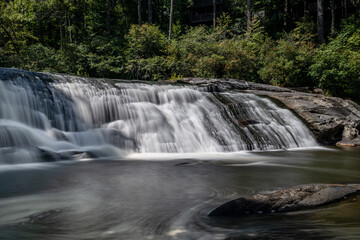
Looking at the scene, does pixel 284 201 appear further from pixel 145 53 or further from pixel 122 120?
pixel 145 53

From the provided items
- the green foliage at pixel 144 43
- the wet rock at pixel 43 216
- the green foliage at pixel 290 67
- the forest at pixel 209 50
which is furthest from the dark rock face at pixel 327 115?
the green foliage at pixel 144 43

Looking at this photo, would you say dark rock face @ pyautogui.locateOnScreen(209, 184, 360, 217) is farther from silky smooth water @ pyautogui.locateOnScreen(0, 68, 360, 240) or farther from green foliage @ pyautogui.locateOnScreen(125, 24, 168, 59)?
green foliage @ pyautogui.locateOnScreen(125, 24, 168, 59)

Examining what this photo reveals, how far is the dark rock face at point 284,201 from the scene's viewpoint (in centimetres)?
309

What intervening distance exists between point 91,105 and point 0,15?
58.2 ft

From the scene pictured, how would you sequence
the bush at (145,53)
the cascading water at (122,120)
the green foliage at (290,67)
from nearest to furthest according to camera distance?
the cascading water at (122,120)
the green foliage at (290,67)
the bush at (145,53)

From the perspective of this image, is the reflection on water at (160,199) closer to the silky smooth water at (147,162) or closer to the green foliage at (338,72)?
the silky smooth water at (147,162)

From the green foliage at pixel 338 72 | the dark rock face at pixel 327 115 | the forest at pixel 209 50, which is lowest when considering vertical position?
the dark rock face at pixel 327 115

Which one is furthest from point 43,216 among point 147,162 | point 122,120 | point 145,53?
point 145,53

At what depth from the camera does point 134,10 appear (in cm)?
3538

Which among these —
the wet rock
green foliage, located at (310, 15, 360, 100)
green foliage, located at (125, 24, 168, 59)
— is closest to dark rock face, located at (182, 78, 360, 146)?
green foliage, located at (310, 15, 360, 100)

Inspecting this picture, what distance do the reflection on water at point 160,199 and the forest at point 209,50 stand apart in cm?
1039

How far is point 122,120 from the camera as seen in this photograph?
919 cm

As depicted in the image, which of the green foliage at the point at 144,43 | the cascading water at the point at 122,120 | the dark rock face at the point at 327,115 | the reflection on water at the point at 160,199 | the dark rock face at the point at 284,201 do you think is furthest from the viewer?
the green foliage at the point at 144,43

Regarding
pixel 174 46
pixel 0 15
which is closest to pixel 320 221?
pixel 174 46
